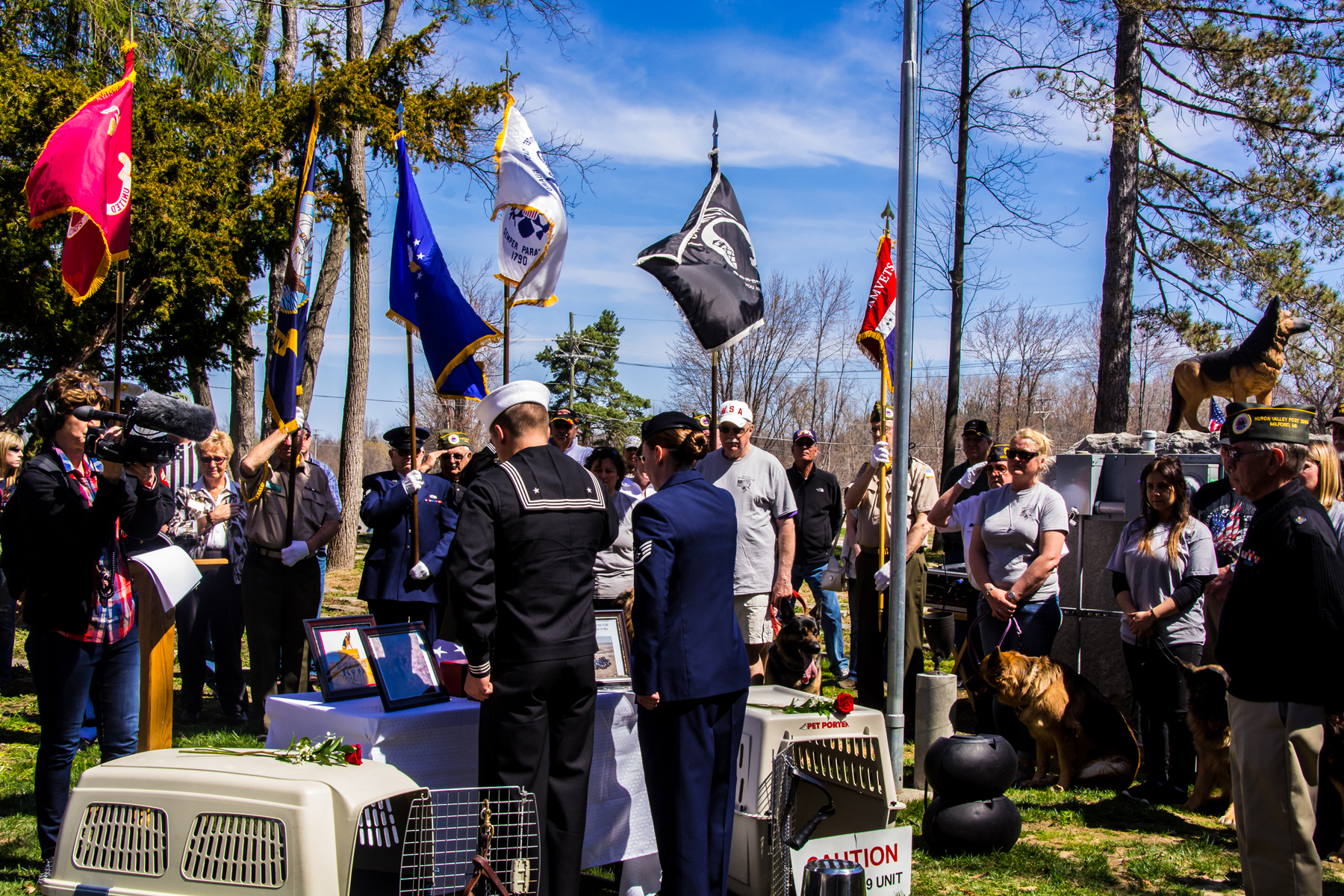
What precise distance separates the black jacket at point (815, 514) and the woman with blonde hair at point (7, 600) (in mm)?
6504

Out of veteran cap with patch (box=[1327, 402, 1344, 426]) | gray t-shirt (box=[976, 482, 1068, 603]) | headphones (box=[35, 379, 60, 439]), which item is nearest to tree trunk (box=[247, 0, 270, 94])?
headphones (box=[35, 379, 60, 439])

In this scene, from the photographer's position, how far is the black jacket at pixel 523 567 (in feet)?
11.1

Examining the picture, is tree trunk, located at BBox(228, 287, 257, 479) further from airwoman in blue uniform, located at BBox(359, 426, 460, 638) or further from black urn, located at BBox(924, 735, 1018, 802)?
black urn, located at BBox(924, 735, 1018, 802)

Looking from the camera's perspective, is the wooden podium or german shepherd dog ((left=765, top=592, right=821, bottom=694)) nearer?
the wooden podium

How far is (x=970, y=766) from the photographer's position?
4.36 m

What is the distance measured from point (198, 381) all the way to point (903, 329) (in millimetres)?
15657

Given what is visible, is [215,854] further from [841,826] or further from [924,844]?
[924,844]

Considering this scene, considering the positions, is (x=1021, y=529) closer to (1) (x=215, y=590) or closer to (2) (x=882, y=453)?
(2) (x=882, y=453)

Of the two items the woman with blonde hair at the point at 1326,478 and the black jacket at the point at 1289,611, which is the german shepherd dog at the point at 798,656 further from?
the woman with blonde hair at the point at 1326,478

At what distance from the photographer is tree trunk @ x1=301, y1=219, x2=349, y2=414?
1367 centimetres

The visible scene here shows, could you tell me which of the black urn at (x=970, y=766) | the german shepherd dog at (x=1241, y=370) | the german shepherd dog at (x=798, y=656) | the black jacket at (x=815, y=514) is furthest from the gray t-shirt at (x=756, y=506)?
the german shepherd dog at (x=1241, y=370)

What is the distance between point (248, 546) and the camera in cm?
674

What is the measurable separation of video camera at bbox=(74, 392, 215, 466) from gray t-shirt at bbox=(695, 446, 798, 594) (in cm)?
280

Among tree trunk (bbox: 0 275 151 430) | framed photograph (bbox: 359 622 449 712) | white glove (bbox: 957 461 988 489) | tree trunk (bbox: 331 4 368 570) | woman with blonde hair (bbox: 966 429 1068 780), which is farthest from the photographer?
tree trunk (bbox: 331 4 368 570)
